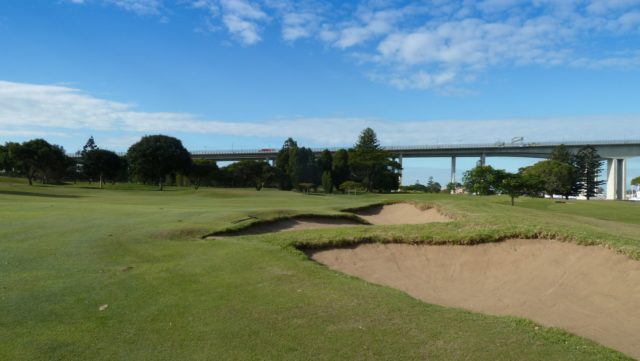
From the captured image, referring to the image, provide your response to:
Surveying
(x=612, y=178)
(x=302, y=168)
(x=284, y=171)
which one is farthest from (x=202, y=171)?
(x=612, y=178)

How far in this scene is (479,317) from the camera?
7.35m

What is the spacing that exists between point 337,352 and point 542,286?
6984 mm

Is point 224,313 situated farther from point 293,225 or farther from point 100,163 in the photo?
point 100,163

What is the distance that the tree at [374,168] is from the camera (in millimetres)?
94438

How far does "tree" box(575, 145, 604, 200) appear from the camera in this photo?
108000 mm

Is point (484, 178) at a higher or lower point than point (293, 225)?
higher

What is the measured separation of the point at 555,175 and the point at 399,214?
78445mm

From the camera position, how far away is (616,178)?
10988 centimetres

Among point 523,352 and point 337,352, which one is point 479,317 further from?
point 337,352

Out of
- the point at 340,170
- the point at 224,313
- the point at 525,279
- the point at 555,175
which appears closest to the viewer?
the point at 224,313

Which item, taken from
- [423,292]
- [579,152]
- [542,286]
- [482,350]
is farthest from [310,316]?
[579,152]

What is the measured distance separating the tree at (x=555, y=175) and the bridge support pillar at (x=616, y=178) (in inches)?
662

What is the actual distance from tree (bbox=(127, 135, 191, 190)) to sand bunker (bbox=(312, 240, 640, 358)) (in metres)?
63.3

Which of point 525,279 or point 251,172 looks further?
point 251,172
